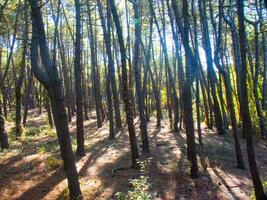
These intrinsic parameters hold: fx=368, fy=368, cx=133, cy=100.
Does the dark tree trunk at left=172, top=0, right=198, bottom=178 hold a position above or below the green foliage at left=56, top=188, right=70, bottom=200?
above

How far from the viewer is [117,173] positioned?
36.5ft

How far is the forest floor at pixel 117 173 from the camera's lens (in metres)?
9.82

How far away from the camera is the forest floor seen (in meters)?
9.82

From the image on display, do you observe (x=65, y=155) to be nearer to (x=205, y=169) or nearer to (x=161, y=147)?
(x=205, y=169)

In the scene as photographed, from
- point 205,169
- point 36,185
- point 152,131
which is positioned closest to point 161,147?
point 205,169

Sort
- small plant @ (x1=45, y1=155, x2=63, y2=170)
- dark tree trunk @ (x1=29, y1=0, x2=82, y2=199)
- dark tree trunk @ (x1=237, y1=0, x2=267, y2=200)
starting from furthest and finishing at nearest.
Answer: small plant @ (x1=45, y1=155, x2=63, y2=170), dark tree trunk @ (x1=29, y1=0, x2=82, y2=199), dark tree trunk @ (x1=237, y1=0, x2=267, y2=200)

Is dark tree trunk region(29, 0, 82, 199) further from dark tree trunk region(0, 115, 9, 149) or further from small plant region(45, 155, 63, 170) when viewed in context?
dark tree trunk region(0, 115, 9, 149)

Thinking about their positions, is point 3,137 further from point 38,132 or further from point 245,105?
point 245,105

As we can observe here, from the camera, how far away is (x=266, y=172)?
1291cm

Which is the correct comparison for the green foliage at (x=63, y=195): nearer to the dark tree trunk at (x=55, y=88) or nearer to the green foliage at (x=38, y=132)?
the dark tree trunk at (x=55, y=88)

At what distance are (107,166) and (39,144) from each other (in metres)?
5.38

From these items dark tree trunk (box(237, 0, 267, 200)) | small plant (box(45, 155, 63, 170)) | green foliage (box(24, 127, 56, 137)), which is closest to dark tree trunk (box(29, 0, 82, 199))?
small plant (box(45, 155, 63, 170))

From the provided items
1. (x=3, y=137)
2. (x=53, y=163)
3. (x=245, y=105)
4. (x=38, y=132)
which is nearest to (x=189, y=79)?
(x=245, y=105)

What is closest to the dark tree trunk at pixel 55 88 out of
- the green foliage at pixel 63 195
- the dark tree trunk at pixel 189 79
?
the green foliage at pixel 63 195
